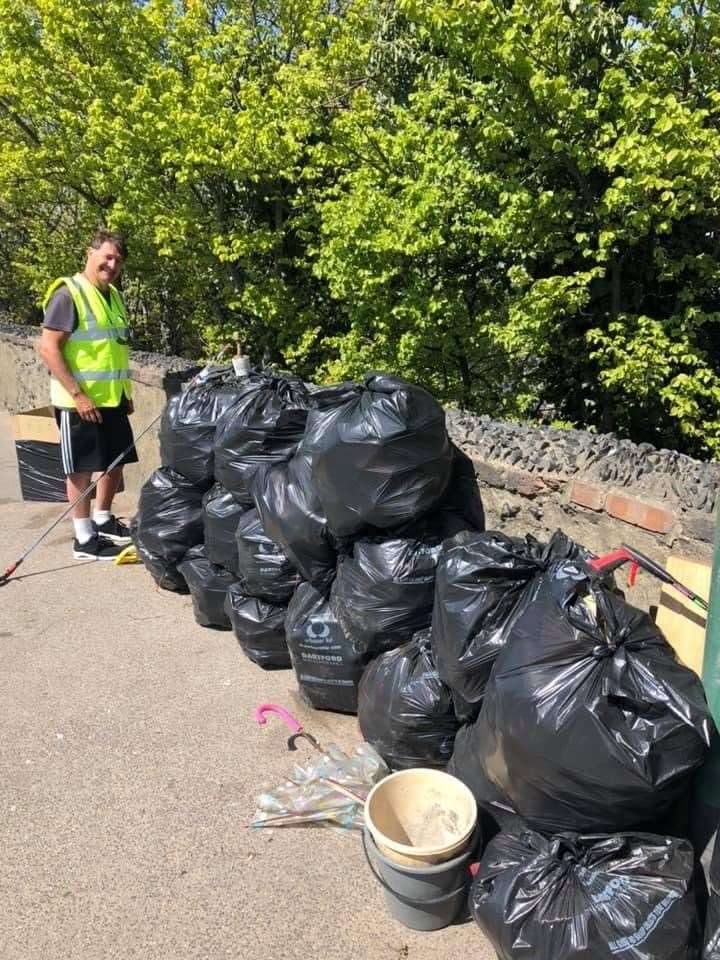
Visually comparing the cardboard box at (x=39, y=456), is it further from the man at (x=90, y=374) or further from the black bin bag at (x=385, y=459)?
the black bin bag at (x=385, y=459)

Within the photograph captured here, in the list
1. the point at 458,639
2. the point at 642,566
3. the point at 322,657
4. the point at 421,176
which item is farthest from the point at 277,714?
the point at 421,176

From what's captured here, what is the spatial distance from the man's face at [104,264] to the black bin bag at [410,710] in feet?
9.63

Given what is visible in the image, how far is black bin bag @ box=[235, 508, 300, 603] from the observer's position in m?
3.30

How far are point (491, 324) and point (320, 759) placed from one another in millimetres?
4498

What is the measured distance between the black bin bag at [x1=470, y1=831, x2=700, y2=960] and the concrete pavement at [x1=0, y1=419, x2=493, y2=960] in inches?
9.8

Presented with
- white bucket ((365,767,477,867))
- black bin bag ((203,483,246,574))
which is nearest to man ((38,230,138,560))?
black bin bag ((203,483,246,574))

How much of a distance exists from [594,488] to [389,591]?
0.85 meters

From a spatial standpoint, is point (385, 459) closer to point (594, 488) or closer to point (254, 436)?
point (594, 488)

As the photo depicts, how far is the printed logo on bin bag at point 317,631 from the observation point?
118 inches

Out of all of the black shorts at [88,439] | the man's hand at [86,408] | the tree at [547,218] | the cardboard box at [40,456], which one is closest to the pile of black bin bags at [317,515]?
the man's hand at [86,408]

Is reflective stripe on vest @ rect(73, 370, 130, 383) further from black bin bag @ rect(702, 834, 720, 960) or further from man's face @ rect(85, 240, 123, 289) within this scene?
black bin bag @ rect(702, 834, 720, 960)

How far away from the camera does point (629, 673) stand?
1.92m

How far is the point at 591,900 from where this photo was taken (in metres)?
1.84

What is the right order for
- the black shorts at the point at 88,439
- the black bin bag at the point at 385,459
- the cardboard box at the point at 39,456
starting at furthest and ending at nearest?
the cardboard box at the point at 39,456 < the black shorts at the point at 88,439 < the black bin bag at the point at 385,459
